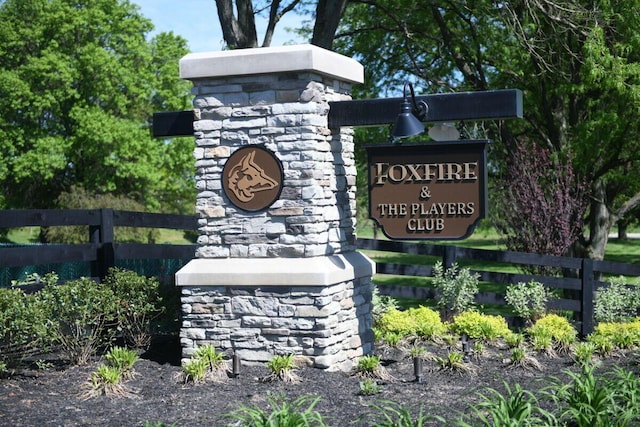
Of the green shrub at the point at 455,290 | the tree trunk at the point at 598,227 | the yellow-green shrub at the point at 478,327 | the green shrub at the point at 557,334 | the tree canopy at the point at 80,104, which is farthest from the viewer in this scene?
the tree canopy at the point at 80,104

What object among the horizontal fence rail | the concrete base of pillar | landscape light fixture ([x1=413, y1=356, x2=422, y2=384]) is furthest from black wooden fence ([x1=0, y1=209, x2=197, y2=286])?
landscape light fixture ([x1=413, y1=356, x2=422, y2=384])

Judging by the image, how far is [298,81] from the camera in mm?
8344

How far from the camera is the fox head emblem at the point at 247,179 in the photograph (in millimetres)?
8477

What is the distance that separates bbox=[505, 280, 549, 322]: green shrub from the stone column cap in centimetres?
412

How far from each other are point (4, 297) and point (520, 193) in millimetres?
9147

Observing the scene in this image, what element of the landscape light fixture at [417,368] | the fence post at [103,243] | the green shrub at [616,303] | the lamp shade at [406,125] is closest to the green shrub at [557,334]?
the green shrub at [616,303]

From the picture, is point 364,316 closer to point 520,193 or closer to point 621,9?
point 520,193

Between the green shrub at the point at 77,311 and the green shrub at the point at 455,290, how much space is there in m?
4.28

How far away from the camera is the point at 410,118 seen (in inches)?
311

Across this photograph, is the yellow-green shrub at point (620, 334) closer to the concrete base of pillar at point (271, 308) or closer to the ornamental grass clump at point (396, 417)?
the concrete base of pillar at point (271, 308)

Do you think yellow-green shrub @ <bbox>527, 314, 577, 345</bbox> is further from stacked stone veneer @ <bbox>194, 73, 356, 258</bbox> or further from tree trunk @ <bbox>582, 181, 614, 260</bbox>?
tree trunk @ <bbox>582, 181, 614, 260</bbox>

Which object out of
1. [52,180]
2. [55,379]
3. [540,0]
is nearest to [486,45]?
[540,0]

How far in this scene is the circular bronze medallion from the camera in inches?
332

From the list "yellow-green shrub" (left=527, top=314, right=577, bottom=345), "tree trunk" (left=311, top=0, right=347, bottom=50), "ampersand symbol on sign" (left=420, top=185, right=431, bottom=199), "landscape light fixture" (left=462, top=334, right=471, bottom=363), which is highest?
"tree trunk" (left=311, top=0, right=347, bottom=50)
